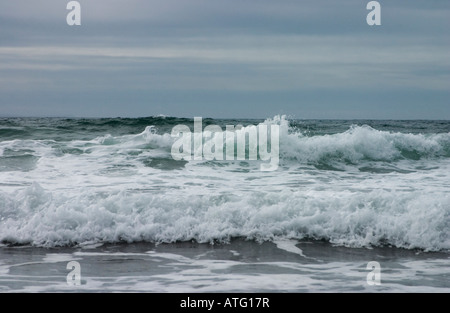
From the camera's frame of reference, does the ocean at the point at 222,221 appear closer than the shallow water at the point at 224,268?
No

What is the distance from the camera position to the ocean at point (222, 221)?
6.14m

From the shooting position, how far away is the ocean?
614cm

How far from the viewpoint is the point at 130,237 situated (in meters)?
7.93

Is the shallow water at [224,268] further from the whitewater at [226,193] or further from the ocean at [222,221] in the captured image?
the whitewater at [226,193]

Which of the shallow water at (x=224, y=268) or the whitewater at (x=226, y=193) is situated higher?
the whitewater at (x=226, y=193)

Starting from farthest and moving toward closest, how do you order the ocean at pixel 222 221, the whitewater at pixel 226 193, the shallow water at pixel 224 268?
the whitewater at pixel 226 193
the ocean at pixel 222 221
the shallow water at pixel 224 268

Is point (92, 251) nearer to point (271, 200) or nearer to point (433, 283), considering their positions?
point (271, 200)

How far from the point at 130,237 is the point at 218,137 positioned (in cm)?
629

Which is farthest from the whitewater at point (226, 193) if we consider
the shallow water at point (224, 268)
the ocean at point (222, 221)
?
the shallow water at point (224, 268)

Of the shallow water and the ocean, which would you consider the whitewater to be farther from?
the shallow water

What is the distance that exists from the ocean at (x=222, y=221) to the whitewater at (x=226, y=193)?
2 cm

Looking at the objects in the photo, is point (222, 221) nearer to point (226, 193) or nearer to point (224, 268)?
point (226, 193)

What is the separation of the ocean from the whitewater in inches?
0.9

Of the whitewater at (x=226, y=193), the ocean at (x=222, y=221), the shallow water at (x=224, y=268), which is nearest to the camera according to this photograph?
the shallow water at (x=224, y=268)
